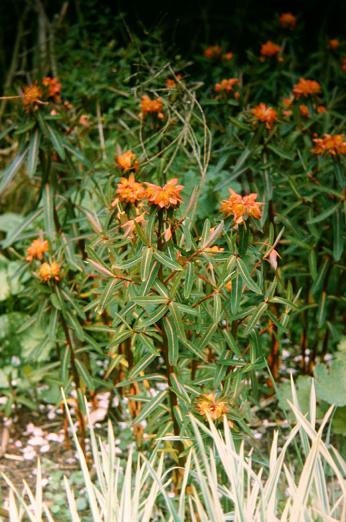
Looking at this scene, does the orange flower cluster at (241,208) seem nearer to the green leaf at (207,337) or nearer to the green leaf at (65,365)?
the green leaf at (207,337)

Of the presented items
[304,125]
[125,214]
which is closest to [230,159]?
[304,125]

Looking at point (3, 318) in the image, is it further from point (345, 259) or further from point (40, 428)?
point (345, 259)

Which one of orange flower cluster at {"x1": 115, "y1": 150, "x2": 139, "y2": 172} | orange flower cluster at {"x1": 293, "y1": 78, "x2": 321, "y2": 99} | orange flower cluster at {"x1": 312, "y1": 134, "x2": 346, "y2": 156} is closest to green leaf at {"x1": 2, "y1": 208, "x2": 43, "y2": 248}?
orange flower cluster at {"x1": 115, "y1": 150, "x2": 139, "y2": 172}

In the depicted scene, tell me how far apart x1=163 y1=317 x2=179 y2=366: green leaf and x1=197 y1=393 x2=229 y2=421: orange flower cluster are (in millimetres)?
163

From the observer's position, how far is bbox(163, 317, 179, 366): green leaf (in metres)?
1.92

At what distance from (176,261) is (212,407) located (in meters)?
0.45

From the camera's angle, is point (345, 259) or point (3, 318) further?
point (3, 318)

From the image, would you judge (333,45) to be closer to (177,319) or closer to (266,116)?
Answer: (266,116)

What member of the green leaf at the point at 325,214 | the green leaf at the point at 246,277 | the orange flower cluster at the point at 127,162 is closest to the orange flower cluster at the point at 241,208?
the green leaf at the point at 246,277

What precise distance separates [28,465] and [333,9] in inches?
158

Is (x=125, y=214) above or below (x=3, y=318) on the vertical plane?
above

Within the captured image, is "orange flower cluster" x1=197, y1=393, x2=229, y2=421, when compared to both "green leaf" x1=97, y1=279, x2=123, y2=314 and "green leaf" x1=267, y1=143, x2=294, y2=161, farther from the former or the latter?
"green leaf" x1=267, y1=143, x2=294, y2=161

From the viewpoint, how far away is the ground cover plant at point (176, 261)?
1.93 meters

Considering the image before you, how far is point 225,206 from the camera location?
1.90m
